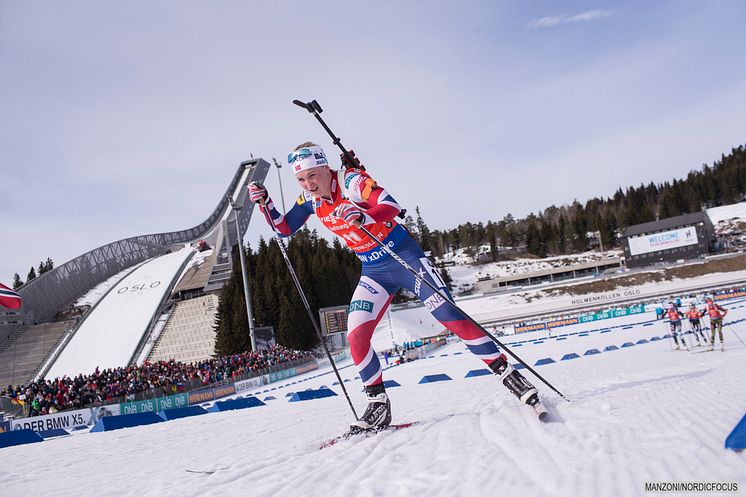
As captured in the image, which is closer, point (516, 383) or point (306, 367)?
point (516, 383)

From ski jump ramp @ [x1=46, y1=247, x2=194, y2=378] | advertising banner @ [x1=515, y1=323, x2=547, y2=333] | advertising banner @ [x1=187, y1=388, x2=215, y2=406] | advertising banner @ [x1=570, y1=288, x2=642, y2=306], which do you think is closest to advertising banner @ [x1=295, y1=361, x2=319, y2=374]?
advertising banner @ [x1=187, y1=388, x2=215, y2=406]

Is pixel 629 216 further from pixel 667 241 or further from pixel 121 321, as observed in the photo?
pixel 121 321

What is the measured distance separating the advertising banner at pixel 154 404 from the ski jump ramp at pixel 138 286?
13.1 meters

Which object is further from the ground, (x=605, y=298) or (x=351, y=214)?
(x=351, y=214)

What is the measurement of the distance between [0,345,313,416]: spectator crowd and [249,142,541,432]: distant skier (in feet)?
56.0

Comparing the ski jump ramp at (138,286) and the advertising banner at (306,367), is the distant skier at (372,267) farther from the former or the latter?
the ski jump ramp at (138,286)

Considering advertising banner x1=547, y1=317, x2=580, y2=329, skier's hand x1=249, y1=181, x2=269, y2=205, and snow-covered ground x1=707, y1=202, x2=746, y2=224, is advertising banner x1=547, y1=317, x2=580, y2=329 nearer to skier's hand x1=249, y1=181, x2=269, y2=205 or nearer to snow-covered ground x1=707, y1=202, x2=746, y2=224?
skier's hand x1=249, y1=181, x2=269, y2=205

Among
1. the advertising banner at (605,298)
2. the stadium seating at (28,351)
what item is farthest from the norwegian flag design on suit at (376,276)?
the advertising banner at (605,298)

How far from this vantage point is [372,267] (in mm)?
5117

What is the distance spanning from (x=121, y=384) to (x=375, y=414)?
19.4 metres

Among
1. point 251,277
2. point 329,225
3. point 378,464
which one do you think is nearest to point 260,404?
point 329,225

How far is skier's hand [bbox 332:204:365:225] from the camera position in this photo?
14.7 ft

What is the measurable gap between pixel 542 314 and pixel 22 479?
55.6 meters

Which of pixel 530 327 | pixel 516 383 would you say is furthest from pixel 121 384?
pixel 530 327
